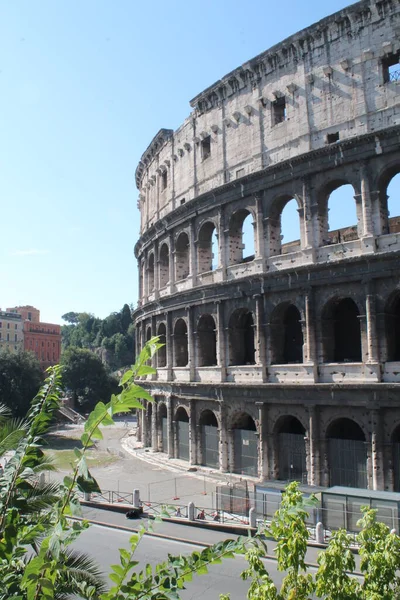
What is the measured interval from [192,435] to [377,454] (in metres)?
9.96

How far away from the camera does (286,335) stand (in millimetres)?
24469

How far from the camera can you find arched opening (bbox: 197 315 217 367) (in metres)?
26.9

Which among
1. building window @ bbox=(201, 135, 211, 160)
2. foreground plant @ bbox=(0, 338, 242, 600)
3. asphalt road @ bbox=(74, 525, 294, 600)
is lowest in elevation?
asphalt road @ bbox=(74, 525, 294, 600)

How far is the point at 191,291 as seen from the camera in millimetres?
26750

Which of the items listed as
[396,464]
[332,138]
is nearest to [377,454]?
[396,464]

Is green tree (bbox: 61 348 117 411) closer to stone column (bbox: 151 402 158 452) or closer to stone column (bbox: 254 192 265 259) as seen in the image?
stone column (bbox: 151 402 158 452)

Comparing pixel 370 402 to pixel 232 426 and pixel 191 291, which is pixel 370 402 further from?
pixel 191 291

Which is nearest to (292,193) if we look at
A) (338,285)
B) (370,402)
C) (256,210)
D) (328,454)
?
(256,210)

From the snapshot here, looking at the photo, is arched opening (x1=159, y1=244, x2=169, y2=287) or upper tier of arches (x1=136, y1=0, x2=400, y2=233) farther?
arched opening (x1=159, y1=244, x2=169, y2=287)

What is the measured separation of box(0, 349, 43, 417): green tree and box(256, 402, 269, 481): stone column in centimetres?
2368

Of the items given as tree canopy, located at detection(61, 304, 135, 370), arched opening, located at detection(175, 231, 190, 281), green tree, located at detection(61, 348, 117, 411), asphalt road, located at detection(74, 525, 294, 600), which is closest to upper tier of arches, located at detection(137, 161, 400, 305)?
arched opening, located at detection(175, 231, 190, 281)

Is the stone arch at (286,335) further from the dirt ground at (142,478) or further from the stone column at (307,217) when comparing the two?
the dirt ground at (142,478)

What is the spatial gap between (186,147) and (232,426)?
569 inches

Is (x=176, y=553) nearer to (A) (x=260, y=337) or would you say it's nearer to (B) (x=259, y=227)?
(A) (x=260, y=337)
